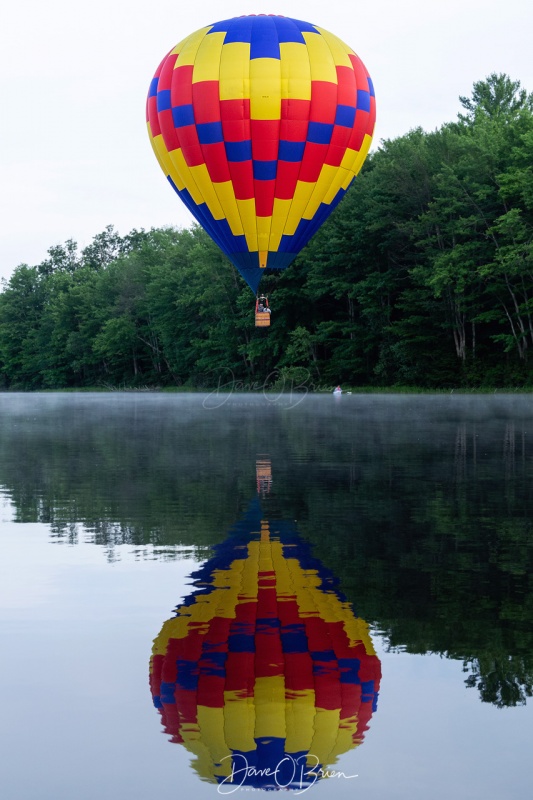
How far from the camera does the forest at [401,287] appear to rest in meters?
64.8

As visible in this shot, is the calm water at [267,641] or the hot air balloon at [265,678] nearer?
the calm water at [267,641]

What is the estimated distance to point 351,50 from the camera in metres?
38.4

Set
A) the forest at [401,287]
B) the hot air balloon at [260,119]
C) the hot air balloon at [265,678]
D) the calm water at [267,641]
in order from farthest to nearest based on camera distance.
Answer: the forest at [401,287] → the hot air balloon at [260,119] → the hot air balloon at [265,678] → the calm water at [267,641]

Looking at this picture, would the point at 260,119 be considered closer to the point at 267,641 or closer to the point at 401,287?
the point at 267,641

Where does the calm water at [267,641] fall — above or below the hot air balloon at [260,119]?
below

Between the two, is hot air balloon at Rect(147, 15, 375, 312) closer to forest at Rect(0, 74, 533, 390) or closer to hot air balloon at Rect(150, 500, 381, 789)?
forest at Rect(0, 74, 533, 390)

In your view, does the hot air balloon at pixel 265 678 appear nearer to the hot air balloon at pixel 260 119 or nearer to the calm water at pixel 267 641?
the calm water at pixel 267 641

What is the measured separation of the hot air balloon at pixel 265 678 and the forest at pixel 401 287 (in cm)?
5551

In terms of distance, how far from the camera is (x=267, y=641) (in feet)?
20.9

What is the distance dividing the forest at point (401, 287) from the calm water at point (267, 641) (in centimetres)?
5124

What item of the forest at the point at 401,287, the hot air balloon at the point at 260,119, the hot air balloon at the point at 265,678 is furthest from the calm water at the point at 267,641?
the forest at the point at 401,287

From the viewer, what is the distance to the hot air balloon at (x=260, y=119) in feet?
119

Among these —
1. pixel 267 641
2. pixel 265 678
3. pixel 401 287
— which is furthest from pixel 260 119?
pixel 401 287

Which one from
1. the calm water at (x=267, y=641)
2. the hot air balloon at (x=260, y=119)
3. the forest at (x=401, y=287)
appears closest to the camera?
the calm water at (x=267, y=641)
